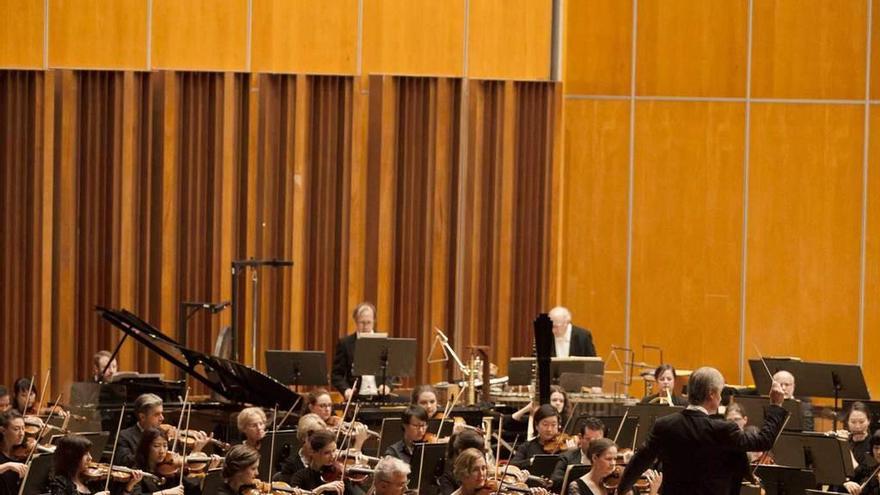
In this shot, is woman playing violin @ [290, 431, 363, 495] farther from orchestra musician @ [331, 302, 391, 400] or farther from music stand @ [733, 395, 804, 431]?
music stand @ [733, 395, 804, 431]

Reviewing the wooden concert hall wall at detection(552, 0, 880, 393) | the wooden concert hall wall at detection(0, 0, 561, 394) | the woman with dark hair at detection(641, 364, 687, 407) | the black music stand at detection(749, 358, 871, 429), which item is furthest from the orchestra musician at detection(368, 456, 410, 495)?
the wooden concert hall wall at detection(552, 0, 880, 393)

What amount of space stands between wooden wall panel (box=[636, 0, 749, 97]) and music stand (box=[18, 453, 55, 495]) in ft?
24.7

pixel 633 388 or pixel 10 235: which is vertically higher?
pixel 10 235

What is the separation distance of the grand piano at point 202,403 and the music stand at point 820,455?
3157mm

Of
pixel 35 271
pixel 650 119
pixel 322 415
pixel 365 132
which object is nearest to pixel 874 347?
pixel 650 119

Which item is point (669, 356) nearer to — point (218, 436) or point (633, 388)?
point (633, 388)

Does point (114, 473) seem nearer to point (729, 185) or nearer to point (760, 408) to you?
point (760, 408)

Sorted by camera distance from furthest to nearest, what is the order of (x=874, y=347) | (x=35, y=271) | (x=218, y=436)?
(x=874, y=347), (x=35, y=271), (x=218, y=436)

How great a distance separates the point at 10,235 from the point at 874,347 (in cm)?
750

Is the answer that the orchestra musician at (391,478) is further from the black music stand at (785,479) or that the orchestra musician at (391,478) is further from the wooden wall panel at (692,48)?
the wooden wall panel at (692,48)

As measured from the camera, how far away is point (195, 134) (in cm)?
Result: 1305

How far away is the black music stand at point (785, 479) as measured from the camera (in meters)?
8.70

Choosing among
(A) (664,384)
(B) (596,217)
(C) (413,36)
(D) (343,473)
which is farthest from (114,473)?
(B) (596,217)

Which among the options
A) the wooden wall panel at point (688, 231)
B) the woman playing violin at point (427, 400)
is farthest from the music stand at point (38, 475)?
the wooden wall panel at point (688, 231)
